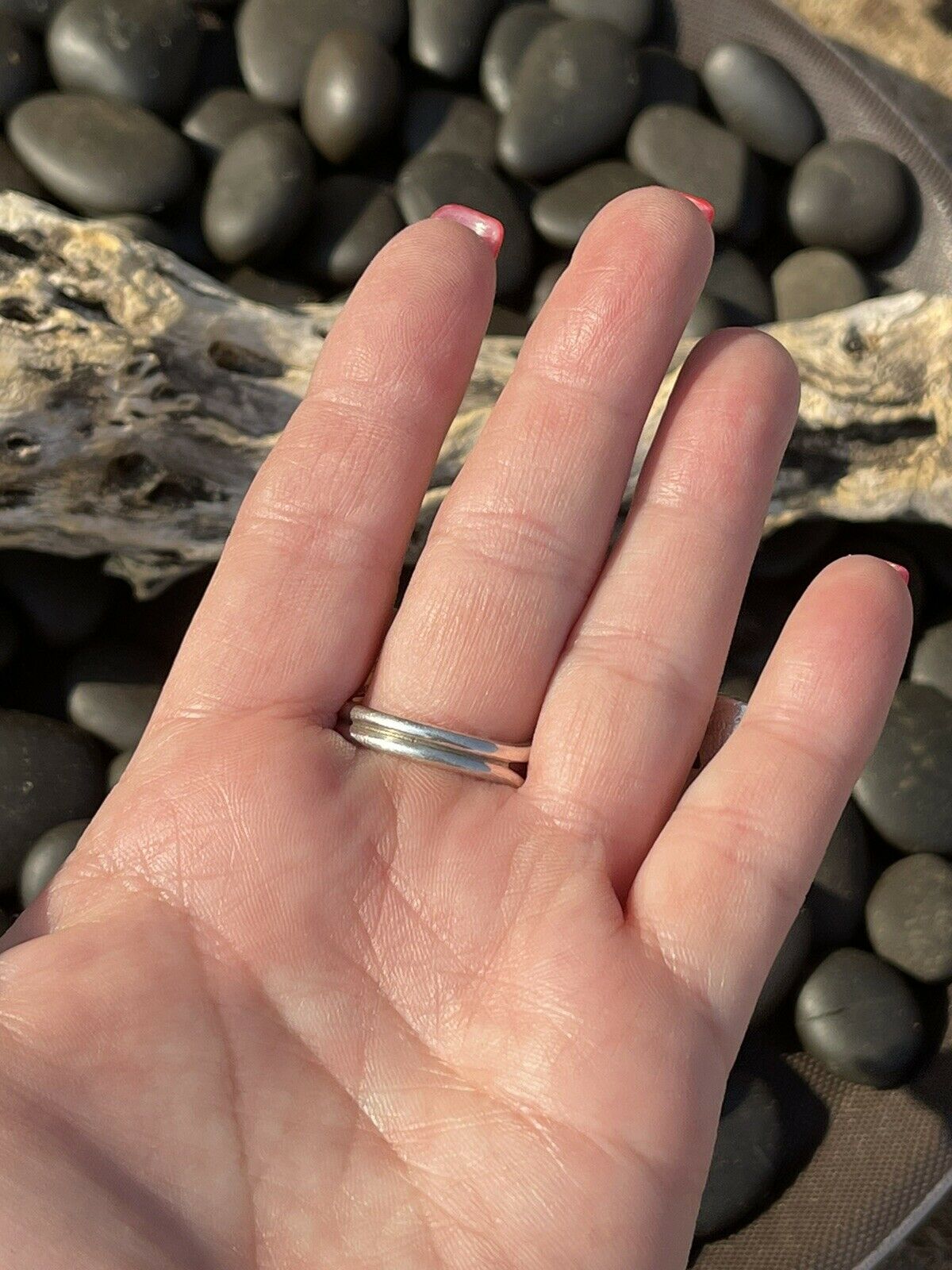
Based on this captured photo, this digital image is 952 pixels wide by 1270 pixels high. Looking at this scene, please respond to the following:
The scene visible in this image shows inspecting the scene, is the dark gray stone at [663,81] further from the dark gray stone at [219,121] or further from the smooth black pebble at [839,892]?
the smooth black pebble at [839,892]

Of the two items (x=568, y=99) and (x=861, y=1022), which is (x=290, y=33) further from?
(x=861, y=1022)

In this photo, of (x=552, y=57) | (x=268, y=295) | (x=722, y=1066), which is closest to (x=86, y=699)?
(x=268, y=295)

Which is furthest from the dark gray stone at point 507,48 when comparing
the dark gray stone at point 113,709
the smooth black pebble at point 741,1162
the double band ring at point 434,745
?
the smooth black pebble at point 741,1162

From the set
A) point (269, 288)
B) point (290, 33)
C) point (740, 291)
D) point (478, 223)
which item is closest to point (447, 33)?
point (290, 33)

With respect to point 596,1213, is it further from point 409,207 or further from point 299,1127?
point 409,207

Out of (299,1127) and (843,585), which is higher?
(843,585)
